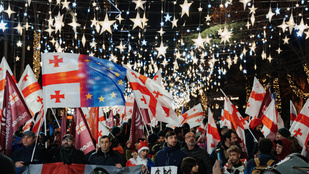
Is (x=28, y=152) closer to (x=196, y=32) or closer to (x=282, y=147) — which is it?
(x=282, y=147)

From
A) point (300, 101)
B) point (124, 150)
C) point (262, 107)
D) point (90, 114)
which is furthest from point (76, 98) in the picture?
point (300, 101)

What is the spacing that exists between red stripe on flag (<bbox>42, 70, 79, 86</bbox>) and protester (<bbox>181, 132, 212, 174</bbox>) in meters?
2.78

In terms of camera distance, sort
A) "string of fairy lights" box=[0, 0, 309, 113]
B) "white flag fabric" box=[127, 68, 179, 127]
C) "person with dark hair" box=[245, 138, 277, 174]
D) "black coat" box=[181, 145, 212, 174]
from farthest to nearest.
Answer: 1. "string of fairy lights" box=[0, 0, 309, 113]
2. "white flag fabric" box=[127, 68, 179, 127]
3. "black coat" box=[181, 145, 212, 174]
4. "person with dark hair" box=[245, 138, 277, 174]

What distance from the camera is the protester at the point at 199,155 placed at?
7213mm

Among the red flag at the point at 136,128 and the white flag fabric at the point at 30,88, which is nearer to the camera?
the red flag at the point at 136,128

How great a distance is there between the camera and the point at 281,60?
30125 millimetres

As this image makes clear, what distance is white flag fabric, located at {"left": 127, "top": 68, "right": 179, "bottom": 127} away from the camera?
33.9 feet

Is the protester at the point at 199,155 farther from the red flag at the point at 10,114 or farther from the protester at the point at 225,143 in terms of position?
the red flag at the point at 10,114

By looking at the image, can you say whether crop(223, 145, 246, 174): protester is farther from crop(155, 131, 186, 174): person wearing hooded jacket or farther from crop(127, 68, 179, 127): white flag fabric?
crop(127, 68, 179, 127): white flag fabric

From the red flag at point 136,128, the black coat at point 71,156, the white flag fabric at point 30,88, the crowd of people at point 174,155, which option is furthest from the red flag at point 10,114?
the white flag fabric at point 30,88

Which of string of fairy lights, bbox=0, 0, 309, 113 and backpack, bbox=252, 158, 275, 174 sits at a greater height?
string of fairy lights, bbox=0, 0, 309, 113

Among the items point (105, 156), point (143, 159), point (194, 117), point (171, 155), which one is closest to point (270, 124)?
point (194, 117)

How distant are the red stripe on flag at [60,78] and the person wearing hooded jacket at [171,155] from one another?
2426 mm

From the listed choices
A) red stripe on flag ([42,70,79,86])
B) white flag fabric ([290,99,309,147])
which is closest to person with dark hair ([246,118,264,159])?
white flag fabric ([290,99,309,147])
